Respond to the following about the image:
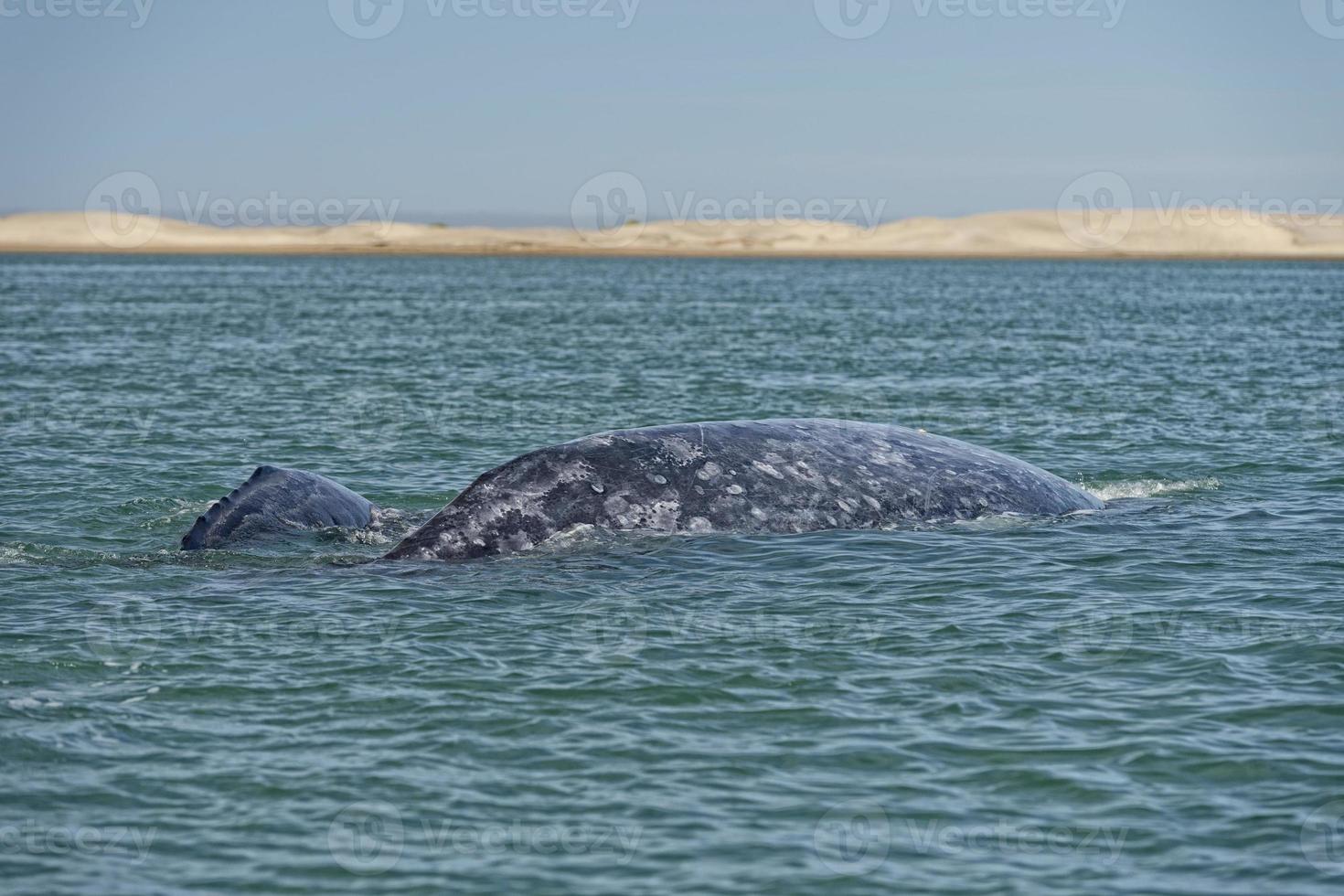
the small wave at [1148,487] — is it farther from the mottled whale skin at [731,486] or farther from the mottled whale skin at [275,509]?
the mottled whale skin at [275,509]

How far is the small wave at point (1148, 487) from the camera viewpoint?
18.2m

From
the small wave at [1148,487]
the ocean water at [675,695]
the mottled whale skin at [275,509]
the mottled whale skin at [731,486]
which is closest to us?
the ocean water at [675,695]

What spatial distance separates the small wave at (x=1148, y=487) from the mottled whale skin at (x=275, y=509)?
8.75 m

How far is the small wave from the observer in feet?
59.6

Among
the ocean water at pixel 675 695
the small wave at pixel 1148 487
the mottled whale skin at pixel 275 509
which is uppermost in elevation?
the mottled whale skin at pixel 275 509

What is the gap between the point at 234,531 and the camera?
14008 mm

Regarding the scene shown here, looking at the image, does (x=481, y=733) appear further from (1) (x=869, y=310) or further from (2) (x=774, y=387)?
(1) (x=869, y=310)

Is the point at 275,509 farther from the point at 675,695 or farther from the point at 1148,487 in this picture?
the point at 1148,487

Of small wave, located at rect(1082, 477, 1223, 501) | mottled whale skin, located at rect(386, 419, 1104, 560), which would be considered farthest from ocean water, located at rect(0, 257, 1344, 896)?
mottled whale skin, located at rect(386, 419, 1104, 560)

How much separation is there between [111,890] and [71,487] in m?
12.9

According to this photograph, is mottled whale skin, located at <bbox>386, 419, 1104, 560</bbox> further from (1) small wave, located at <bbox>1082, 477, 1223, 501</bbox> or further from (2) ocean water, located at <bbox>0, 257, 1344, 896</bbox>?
(1) small wave, located at <bbox>1082, 477, 1223, 501</bbox>

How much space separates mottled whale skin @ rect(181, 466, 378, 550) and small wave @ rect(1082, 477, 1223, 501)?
8750 mm

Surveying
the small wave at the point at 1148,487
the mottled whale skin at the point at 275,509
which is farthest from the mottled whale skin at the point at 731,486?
the small wave at the point at 1148,487

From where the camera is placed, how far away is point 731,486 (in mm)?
13500
